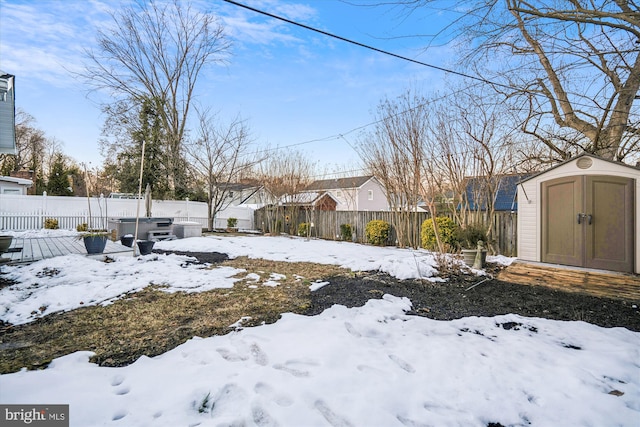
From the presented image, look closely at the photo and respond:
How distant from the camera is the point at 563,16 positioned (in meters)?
3.12

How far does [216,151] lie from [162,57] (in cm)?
584

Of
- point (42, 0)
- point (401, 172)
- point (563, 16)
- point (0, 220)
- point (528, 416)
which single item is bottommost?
point (528, 416)

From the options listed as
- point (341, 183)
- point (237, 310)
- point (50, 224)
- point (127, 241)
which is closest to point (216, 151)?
point (50, 224)

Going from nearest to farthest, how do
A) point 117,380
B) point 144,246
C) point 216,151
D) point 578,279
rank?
point 117,380 < point 578,279 < point 144,246 < point 216,151

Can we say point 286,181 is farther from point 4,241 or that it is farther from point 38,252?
point 4,241

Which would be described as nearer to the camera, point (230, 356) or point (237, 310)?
point (230, 356)

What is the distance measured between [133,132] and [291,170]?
28.0 ft

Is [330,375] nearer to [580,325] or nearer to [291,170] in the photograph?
[580,325]

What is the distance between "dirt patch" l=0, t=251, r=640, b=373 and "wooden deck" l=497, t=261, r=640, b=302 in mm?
329

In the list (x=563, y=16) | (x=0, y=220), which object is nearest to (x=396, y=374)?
(x=563, y=16)

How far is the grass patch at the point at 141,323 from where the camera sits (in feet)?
7.95

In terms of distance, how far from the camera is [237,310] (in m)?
3.52

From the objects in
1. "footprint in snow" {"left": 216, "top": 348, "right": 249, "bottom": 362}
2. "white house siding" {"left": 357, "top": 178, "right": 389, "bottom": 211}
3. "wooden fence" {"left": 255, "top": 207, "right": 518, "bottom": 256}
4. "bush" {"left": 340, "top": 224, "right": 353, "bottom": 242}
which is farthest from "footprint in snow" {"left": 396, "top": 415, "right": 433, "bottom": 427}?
"white house siding" {"left": 357, "top": 178, "right": 389, "bottom": 211}

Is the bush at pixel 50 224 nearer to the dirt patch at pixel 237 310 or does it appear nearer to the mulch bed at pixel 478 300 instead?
the dirt patch at pixel 237 310
